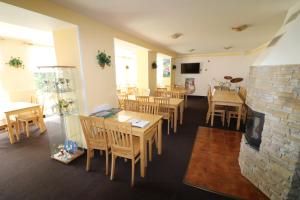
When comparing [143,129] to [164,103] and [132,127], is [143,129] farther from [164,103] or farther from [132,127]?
[164,103]

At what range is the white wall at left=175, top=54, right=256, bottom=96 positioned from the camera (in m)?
7.13

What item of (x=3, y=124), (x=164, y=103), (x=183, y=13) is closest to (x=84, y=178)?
(x=164, y=103)

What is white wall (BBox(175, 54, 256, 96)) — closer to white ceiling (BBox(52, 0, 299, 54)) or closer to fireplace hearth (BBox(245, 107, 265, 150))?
white ceiling (BBox(52, 0, 299, 54))

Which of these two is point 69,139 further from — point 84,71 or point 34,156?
point 84,71

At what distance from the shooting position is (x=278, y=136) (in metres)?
1.63

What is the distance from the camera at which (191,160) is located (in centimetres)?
251

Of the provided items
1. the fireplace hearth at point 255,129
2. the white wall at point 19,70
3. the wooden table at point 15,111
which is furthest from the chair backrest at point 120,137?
the white wall at point 19,70

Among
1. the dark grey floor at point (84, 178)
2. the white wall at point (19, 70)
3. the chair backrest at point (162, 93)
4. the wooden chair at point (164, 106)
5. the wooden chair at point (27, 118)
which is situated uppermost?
the white wall at point (19, 70)

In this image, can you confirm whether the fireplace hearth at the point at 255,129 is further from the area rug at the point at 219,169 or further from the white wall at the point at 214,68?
the white wall at the point at 214,68

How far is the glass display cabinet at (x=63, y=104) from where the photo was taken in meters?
2.42

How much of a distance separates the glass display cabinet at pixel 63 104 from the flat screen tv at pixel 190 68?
6.76 meters

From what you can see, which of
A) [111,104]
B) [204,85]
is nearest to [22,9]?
[111,104]

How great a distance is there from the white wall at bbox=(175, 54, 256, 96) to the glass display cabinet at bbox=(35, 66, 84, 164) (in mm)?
6872

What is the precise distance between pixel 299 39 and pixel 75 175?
3437 millimetres
